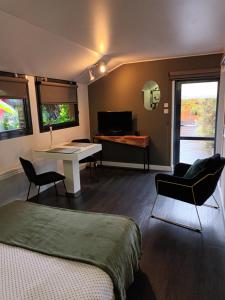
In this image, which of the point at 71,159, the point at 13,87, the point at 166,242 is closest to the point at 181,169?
the point at 166,242

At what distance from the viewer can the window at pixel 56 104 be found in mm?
3938

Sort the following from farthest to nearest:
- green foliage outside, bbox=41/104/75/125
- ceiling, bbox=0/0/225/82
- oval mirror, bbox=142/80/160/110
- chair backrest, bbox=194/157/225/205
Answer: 1. oval mirror, bbox=142/80/160/110
2. green foliage outside, bbox=41/104/75/125
3. chair backrest, bbox=194/157/225/205
4. ceiling, bbox=0/0/225/82

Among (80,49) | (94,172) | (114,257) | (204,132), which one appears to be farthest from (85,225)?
(204,132)

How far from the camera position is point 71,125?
483 centimetres

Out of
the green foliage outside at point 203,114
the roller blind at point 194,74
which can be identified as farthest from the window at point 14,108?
the green foliage outside at point 203,114

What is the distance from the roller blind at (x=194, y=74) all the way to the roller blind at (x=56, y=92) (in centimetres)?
203

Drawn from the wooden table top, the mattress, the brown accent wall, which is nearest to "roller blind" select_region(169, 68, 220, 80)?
the brown accent wall

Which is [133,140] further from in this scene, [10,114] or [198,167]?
[10,114]

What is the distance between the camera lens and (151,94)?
481 centimetres

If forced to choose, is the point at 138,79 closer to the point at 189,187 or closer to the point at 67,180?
the point at 67,180

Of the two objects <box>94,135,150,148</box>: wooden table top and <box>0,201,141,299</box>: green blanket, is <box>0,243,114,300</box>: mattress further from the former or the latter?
<box>94,135,150,148</box>: wooden table top

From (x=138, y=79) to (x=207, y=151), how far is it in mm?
2103

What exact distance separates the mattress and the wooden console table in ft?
11.6

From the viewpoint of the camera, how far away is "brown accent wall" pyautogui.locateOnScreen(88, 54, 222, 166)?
Answer: 4.59 meters
